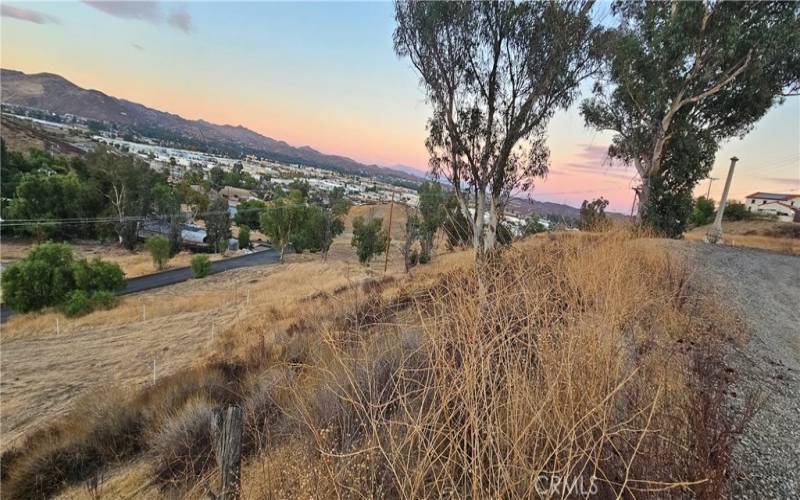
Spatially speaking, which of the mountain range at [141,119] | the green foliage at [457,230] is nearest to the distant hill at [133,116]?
the mountain range at [141,119]

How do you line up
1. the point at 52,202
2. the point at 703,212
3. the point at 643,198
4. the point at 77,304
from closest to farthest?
the point at 643,198 → the point at 77,304 → the point at 703,212 → the point at 52,202

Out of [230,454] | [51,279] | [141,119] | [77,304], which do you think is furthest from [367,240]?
[141,119]

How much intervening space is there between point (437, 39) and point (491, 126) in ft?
6.71

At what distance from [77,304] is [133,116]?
168778 millimetres

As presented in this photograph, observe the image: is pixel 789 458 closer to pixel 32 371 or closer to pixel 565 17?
pixel 565 17

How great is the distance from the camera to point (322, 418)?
9.08 feet

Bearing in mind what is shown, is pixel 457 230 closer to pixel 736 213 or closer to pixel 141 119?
pixel 736 213

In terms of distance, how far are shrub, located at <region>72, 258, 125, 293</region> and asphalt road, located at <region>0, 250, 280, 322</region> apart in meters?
1.63

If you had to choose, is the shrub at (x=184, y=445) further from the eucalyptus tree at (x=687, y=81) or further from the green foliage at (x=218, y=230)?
the green foliage at (x=218, y=230)

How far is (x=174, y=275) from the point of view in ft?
81.8

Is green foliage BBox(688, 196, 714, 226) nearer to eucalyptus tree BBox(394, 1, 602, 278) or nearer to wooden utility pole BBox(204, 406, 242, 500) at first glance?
eucalyptus tree BBox(394, 1, 602, 278)

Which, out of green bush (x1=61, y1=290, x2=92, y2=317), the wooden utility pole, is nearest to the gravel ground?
the wooden utility pole

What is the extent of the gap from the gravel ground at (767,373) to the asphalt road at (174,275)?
968 inches

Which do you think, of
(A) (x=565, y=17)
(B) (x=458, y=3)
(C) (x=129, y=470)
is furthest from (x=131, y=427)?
(A) (x=565, y=17)
